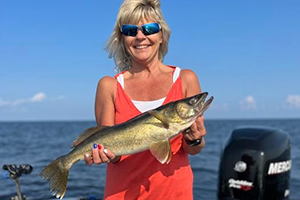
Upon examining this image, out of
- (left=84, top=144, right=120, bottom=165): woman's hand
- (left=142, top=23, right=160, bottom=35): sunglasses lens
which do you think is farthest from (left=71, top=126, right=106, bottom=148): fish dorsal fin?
(left=142, top=23, right=160, bottom=35): sunglasses lens

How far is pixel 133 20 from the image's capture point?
3525 millimetres

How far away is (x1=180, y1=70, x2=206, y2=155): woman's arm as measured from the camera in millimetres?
3188

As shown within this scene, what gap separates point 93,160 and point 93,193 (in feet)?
34.9

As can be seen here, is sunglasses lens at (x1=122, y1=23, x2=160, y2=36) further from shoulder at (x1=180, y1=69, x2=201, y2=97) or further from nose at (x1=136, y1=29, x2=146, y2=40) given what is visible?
shoulder at (x1=180, y1=69, x2=201, y2=97)

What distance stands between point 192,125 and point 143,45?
3.72ft

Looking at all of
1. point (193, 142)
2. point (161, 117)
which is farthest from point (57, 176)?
point (193, 142)

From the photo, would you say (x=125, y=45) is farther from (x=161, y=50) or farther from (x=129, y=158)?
(x=129, y=158)

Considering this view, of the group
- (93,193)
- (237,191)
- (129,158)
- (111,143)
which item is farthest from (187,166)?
(93,193)

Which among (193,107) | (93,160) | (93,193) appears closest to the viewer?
(193,107)

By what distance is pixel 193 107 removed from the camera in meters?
3.18

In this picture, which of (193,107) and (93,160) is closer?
(193,107)

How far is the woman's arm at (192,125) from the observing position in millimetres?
3188

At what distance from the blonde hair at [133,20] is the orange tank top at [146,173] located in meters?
0.65

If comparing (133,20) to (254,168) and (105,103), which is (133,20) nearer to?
(105,103)
